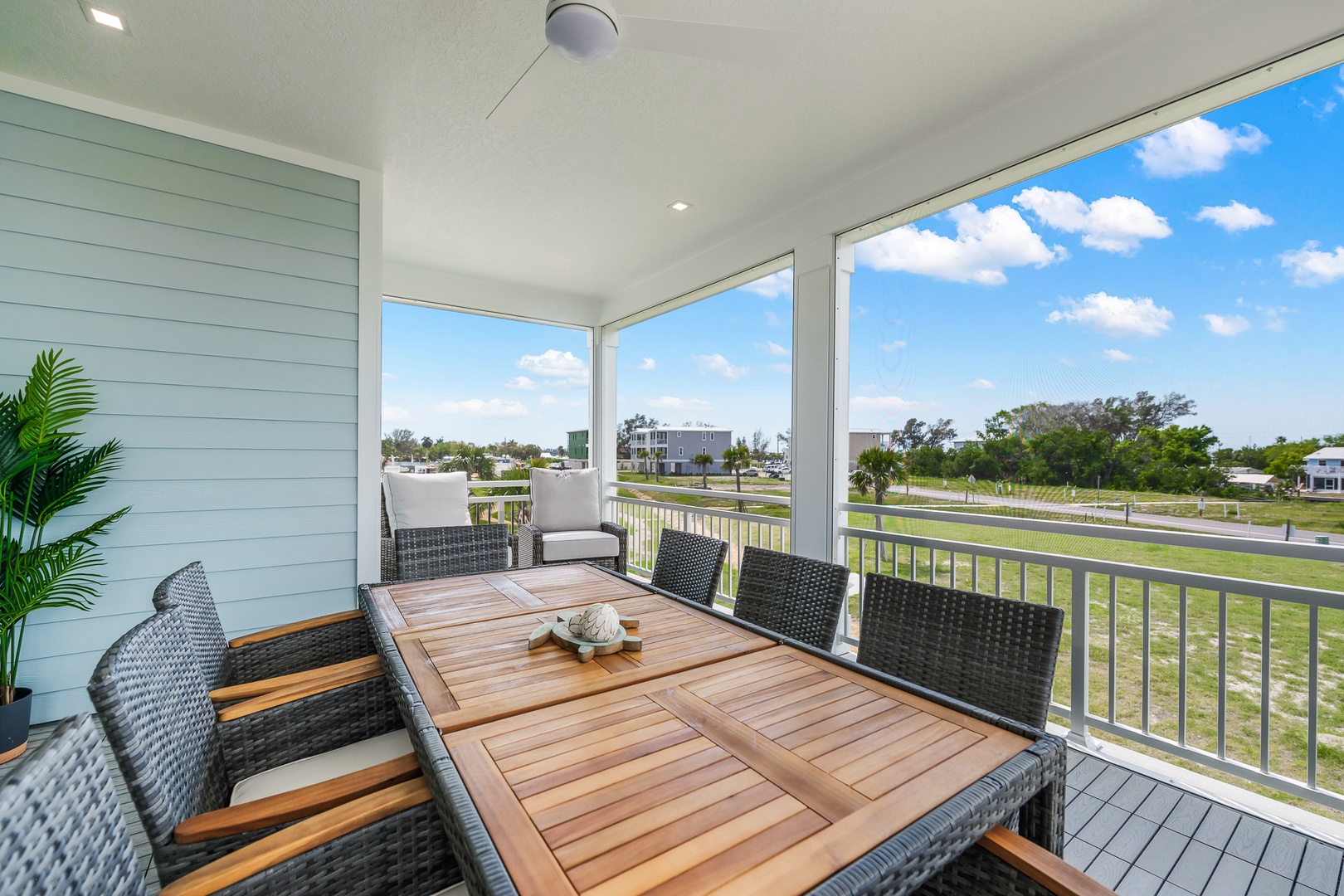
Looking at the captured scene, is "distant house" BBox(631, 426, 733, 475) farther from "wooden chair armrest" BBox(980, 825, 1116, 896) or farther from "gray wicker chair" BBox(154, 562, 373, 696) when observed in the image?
"wooden chair armrest" BBox(980, 825, 1116, 896)

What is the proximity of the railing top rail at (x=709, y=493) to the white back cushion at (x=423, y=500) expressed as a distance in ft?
5.94

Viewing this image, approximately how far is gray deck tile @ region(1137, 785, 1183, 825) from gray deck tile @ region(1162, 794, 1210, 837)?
0.04 feet

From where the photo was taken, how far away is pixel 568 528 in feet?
16.8

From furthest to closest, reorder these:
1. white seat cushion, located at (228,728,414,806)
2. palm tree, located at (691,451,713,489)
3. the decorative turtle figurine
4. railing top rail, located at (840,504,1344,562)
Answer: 1. palm tree, located at (691,451,713,489)
2. railing top rail, located at (840,504,1344,562)
3. the decorative turtle figurine
4. white seat cushion, located at (228,728,414,806)

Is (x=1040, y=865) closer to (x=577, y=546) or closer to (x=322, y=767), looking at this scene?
(x=322, y=767)

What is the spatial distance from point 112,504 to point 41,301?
1.00 meters

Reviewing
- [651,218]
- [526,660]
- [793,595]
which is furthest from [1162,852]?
[651,218]

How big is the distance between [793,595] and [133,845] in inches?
66.8

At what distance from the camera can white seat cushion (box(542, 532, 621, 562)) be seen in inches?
182

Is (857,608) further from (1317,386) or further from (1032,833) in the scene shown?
(1032,833)

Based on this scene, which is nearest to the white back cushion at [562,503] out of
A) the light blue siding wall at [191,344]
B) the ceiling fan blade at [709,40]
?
the light blue siding wall at [191,344]

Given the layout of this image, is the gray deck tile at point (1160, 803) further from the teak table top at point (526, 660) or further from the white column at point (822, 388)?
the white column at point (822, 388)

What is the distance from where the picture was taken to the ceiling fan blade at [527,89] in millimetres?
1984

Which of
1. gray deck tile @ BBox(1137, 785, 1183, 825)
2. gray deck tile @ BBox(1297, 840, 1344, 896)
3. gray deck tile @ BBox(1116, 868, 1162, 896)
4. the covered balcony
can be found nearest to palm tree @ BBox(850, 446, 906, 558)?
the covered balcony
